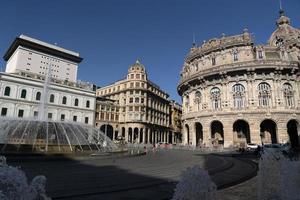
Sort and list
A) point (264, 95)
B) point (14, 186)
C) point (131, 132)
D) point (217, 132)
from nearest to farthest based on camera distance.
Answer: point (14, 186) < point (264, 95) < point (217, 132) < point (131, 132)

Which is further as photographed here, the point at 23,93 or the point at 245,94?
A: the point at 23,93

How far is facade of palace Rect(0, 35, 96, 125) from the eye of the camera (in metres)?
38.4

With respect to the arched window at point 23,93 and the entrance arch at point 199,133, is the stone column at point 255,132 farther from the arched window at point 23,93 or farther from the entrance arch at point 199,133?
the arched window at point 23,93

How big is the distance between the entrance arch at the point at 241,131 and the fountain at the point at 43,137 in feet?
85.1

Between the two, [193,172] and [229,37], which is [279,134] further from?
[193,172]

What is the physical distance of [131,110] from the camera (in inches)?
2356

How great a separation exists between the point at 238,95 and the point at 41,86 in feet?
124

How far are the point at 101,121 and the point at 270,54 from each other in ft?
140

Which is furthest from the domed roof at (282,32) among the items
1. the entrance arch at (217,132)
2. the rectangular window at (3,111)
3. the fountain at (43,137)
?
the rectangular window at (3,111)

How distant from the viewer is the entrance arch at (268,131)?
115ft

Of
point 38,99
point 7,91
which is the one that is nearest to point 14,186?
point 7,91

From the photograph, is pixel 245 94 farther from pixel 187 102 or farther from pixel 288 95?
pixel 187 102

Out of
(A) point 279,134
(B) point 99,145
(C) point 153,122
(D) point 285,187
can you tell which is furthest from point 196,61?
(D) point 285,187

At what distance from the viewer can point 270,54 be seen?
3866cm
